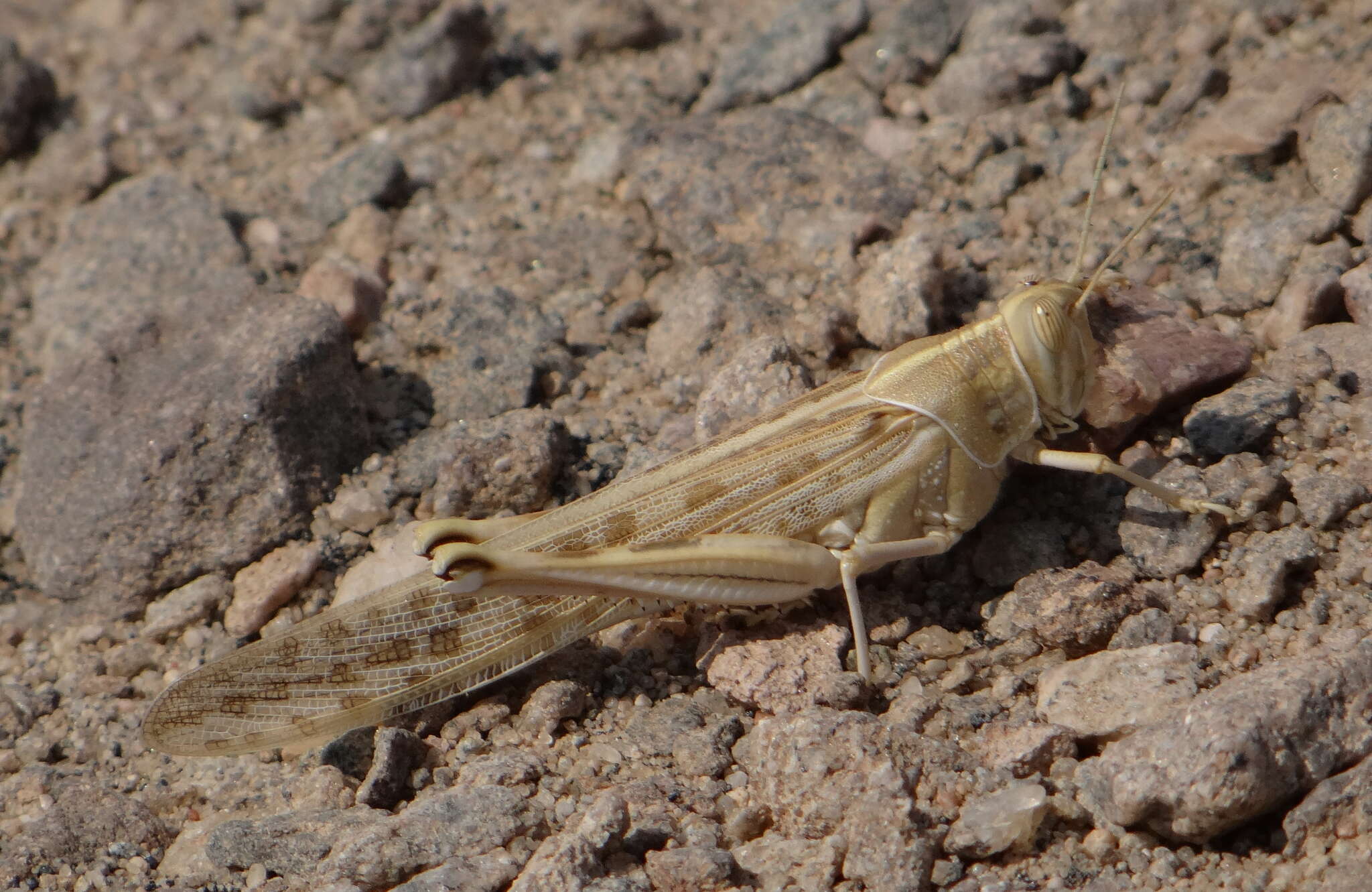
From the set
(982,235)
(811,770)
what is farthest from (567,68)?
(811,770)

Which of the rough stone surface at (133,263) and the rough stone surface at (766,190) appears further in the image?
the rough stone surface at (133,263)

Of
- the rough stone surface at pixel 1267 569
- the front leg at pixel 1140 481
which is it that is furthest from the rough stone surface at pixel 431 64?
the rough stone surface at pixel 1267 569

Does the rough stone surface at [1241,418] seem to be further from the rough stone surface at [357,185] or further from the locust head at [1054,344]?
the rough stone surface at [357,185]

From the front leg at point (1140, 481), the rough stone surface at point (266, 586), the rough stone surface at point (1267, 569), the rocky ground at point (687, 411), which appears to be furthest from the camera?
the rough stone surface at point (266, 586)

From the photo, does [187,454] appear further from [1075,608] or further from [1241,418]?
[1241,418]

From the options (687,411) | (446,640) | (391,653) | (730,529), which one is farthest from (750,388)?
(391,653)

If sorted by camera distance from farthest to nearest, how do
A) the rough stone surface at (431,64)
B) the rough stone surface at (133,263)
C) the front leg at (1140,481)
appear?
1. the rough stone surface at (431,64)
2. the rough stone surface at (133,263)
3. the front leg at (1140,481)

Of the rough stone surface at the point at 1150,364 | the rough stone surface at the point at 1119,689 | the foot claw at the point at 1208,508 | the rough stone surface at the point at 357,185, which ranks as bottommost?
the rough stone surface at the point at 1119,689

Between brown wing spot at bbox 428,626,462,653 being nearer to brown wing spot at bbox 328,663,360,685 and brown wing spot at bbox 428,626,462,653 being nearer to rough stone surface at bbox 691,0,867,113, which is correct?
brown wing spot at bbox 328,663,360,685
